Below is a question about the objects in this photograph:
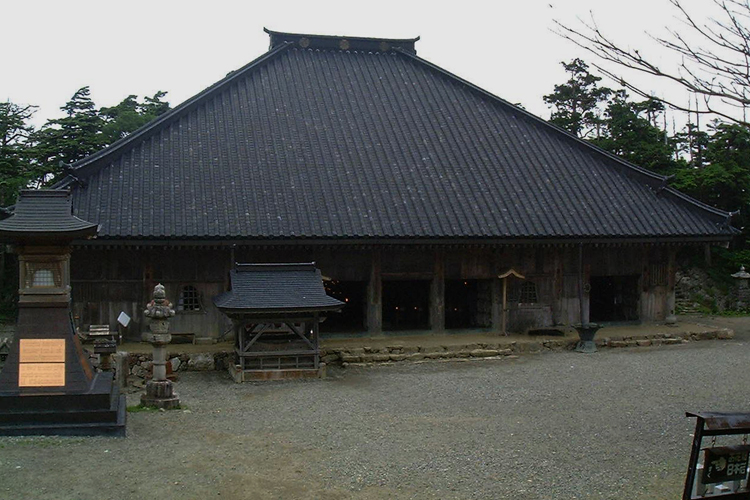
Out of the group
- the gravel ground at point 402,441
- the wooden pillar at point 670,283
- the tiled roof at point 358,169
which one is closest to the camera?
the gravel ground at point 402,441

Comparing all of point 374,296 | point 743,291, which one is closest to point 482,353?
point 374,296

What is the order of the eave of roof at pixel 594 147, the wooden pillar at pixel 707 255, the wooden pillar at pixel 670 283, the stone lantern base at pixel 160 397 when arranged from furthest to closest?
1. the wooden pillar at pixel 707 255
2. the eave of roof at pixel 594 147
3. the wooden pillar at pixel 670 283
4. the stone lantern base at pixel 160 397

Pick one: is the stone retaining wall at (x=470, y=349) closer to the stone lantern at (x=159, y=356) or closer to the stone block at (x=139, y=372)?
the stone block at (x=139, y=372)

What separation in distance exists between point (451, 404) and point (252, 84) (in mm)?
14255

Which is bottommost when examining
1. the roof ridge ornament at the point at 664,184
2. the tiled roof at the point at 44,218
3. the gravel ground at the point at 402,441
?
the gravel ground at the point at 402,441

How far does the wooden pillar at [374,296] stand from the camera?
19.7 metres

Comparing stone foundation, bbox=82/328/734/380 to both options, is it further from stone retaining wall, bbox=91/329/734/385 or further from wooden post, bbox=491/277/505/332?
wooden post, bbox=491/277/505/332

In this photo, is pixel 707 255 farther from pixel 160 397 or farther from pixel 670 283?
pixel 160 397

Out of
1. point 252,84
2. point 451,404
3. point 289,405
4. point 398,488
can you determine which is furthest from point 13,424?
point 252,84

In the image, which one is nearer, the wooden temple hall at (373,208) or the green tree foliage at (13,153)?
the wooden temple hall at (373,208)

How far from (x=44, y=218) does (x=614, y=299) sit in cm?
1835

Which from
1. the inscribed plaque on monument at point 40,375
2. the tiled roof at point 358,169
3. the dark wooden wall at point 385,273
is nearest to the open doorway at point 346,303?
the dark wooden wall at point 385,273

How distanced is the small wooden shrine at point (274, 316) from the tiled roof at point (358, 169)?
6.30 feet

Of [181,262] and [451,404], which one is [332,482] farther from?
[181,262]
